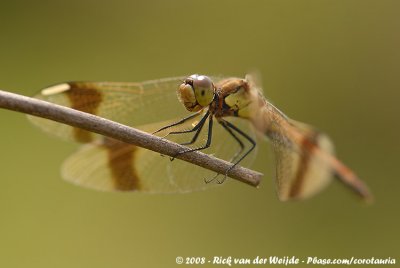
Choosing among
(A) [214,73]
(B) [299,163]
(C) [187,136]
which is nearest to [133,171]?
(C) [187,136]

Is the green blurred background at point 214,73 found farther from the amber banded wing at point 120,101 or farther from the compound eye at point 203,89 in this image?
the compound eye at point 203,89

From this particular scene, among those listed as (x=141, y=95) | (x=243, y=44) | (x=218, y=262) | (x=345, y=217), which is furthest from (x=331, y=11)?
(x=141, y=95)

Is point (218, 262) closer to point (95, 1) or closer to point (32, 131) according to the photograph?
point (32, 131)

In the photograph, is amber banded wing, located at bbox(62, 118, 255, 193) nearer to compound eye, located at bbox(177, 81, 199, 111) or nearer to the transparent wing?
the transparent wing

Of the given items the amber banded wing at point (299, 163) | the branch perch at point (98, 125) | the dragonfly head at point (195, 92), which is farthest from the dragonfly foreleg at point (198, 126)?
the branch perch at point (98, 125)

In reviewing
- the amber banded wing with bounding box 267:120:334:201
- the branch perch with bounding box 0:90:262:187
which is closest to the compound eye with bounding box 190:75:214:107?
the amber banded wing with bounding box 267:120:334:201

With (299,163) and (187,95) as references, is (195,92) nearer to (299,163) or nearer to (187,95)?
(187,95)
